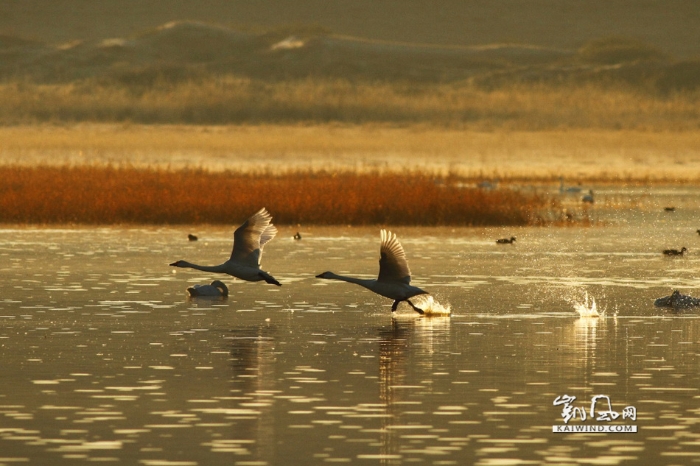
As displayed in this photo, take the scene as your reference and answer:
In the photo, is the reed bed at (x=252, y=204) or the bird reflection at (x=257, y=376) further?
the reed bed at (x=252, y=204)

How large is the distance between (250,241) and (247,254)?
0.60 ft

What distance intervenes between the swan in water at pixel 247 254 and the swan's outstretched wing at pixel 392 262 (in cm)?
202

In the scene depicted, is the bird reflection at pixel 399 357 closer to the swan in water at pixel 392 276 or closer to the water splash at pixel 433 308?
the water splash at pixel 433 308

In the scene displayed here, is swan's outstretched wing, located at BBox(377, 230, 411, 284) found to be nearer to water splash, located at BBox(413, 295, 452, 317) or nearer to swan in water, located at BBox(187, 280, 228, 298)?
water splash, located at BBox(413, 295, 452, 317)

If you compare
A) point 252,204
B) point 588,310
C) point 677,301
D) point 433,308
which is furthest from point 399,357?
point 252,204

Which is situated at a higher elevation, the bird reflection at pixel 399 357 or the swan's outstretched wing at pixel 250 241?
the swan's outstretched wing at pixel 250 241

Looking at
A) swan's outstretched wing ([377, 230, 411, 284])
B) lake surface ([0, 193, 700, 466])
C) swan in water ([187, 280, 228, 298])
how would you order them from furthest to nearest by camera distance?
swan in water ([187, 280, 228, 298])
swan's outstretched wing ([377, 230, 411, 284])
lake surface ([0, 193, 700, 466])

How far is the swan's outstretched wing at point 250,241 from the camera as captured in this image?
20938mm

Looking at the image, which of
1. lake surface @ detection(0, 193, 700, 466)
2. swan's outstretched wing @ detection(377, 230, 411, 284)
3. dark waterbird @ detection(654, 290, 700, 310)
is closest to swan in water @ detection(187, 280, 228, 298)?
lake surface @ detection(0, 193, 700, 466)

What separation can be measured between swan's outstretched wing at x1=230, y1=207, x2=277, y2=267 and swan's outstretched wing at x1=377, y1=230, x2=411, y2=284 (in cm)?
222

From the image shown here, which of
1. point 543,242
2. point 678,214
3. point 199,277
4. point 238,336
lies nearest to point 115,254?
point 199,277

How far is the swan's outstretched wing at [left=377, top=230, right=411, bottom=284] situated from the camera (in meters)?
19.0

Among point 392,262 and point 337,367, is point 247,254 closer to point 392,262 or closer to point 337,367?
point 392,262

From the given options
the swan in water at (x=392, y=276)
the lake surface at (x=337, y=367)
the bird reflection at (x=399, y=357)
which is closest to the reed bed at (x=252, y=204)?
the lake surface at (x=337, y=367)
